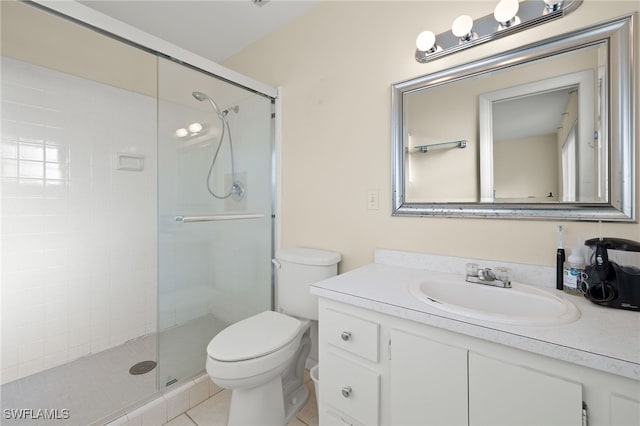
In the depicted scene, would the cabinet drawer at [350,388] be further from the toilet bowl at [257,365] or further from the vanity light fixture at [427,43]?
the vanity light fixture at [427,43]

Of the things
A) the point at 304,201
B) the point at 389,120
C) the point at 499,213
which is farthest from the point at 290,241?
the point at 499,213

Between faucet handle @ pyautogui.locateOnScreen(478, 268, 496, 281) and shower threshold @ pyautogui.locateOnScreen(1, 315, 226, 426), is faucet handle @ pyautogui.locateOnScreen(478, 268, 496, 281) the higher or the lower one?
the higher one

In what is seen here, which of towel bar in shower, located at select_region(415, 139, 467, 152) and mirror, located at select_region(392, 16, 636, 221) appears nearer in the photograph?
mirror, located at select_region(392, 16, 636, 221)

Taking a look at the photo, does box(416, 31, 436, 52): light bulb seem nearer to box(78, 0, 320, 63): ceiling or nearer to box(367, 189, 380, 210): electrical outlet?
box(367, 189, 380, 210): electrical outlet

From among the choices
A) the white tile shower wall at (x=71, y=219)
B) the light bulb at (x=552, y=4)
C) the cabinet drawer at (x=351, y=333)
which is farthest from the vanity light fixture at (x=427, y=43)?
the white tile shower wall at (x=71, y=219)

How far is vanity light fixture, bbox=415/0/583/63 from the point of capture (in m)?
1.03

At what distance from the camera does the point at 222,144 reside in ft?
5.66

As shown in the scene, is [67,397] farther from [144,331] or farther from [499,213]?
[499,213]

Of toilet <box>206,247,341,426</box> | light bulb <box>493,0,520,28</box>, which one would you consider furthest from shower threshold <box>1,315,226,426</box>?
light bulb <box>493,0,520,28</box>

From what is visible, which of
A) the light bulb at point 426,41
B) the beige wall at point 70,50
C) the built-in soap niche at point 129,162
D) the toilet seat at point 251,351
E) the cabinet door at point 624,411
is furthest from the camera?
the built-in soap niche at point 129,162

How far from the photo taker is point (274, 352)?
1.22 m

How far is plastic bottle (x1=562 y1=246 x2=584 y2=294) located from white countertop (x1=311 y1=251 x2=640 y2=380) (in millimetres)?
28

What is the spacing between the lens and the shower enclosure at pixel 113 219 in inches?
59.0

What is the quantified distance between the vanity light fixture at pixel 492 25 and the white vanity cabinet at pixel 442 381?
1.19 metres
